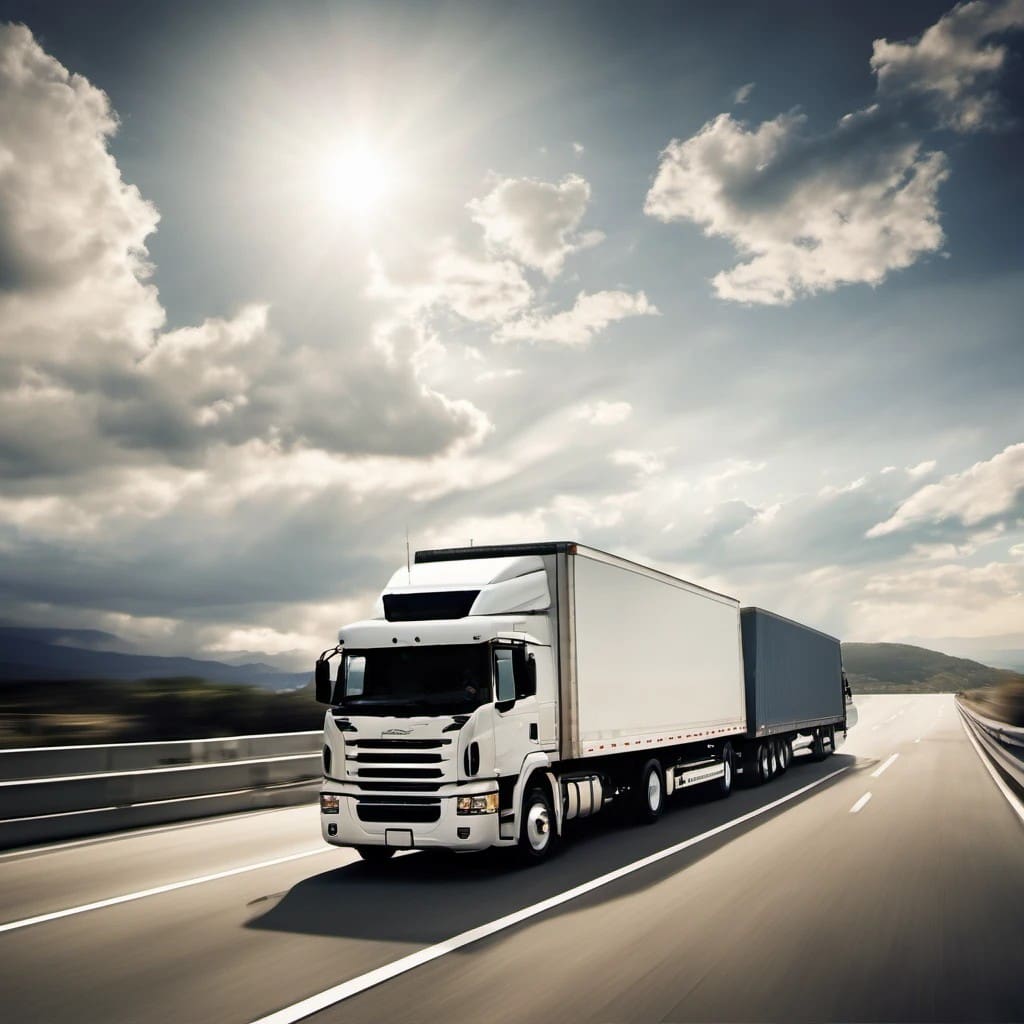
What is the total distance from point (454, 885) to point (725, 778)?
34.6ft

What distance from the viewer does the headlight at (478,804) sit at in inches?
392

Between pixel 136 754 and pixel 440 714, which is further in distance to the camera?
pixel 136 754

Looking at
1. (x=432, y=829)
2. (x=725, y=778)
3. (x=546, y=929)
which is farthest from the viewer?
(x=725, y=778)

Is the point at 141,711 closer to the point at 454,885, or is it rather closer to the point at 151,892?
the point at 151,892

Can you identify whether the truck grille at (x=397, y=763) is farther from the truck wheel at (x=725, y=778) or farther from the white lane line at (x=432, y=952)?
the truck wheel at (x=725, y=778)

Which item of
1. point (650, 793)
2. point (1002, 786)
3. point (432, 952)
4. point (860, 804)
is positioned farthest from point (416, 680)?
point (1002, 786)

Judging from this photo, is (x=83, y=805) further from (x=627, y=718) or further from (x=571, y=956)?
(x=571, y=956)

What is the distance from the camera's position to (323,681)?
36.1ft

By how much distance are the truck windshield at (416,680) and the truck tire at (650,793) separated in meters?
5.19

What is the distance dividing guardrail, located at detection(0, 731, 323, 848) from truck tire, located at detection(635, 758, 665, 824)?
660cm

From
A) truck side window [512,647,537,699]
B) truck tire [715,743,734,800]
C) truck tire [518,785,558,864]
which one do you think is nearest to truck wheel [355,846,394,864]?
truck tire [518,785,558,864]

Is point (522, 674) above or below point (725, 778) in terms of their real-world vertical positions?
above

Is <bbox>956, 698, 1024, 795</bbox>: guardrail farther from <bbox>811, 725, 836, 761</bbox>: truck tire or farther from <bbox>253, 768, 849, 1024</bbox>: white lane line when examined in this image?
<bbox>253, 768, 849, 1024</bbox>: white lane line

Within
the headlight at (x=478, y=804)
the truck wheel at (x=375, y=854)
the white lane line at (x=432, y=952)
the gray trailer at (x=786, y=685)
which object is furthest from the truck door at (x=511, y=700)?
the gray trailer at (x=786, y=685)
